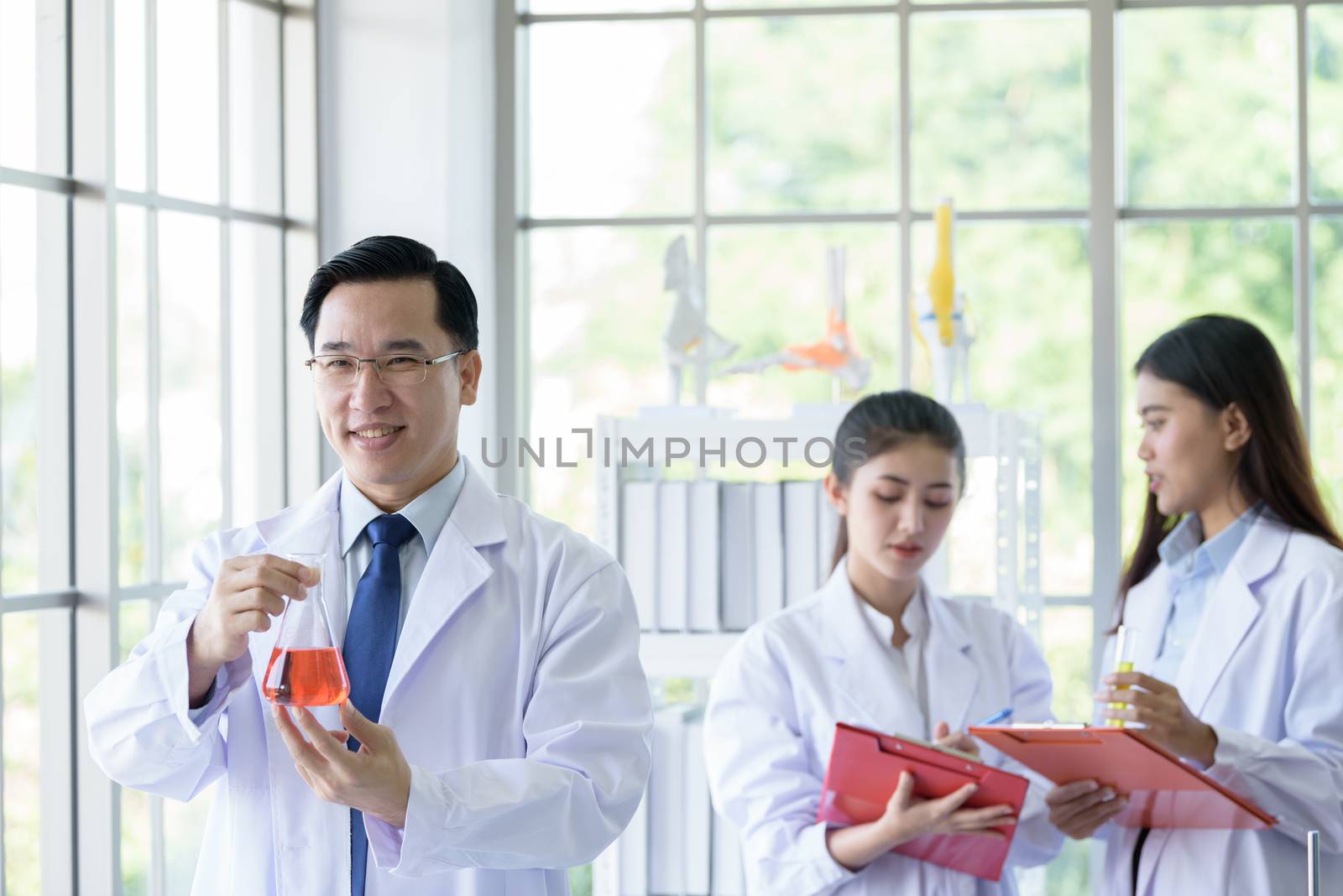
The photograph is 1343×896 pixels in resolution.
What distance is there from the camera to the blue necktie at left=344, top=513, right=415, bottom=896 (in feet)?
4.91

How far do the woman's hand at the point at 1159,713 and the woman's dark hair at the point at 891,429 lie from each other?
0.44 meters

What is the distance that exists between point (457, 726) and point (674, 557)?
4.21ft

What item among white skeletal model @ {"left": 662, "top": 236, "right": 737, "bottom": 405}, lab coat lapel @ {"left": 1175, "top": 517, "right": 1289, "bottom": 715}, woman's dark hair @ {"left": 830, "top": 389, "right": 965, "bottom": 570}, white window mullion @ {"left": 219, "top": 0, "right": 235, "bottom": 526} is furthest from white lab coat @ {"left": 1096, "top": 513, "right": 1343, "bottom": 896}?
white window mullion @ {"left": 219, "top": 0, "right": 235, "bottom": 526}

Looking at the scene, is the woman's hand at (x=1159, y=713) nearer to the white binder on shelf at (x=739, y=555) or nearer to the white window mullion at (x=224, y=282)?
the white binder on shelf at (x=739, y=555)

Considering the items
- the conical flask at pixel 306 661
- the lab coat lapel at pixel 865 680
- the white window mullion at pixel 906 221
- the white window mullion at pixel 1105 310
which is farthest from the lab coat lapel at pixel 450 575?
the white window mullion at pixel 1105 310

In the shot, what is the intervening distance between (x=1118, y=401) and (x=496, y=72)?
1.70m

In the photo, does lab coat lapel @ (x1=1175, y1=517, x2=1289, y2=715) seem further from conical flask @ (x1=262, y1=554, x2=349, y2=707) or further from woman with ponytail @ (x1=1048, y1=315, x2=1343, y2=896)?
conical flask @ (x1=262, y1=554, x2=349, y2=707)

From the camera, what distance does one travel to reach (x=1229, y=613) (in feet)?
6.97

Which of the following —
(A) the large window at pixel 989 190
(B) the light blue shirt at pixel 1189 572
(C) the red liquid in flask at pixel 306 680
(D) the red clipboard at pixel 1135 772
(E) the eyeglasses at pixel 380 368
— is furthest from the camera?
(A) the large window at pixel 989 190

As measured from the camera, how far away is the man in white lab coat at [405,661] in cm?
142

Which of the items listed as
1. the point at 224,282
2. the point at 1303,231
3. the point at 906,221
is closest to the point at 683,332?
the point at 906,221

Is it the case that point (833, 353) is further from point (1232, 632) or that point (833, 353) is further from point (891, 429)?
point (1232, 632)

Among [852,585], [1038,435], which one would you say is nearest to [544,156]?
[1038,435]

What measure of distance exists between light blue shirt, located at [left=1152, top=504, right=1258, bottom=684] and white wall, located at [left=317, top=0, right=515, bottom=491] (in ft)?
5.12
